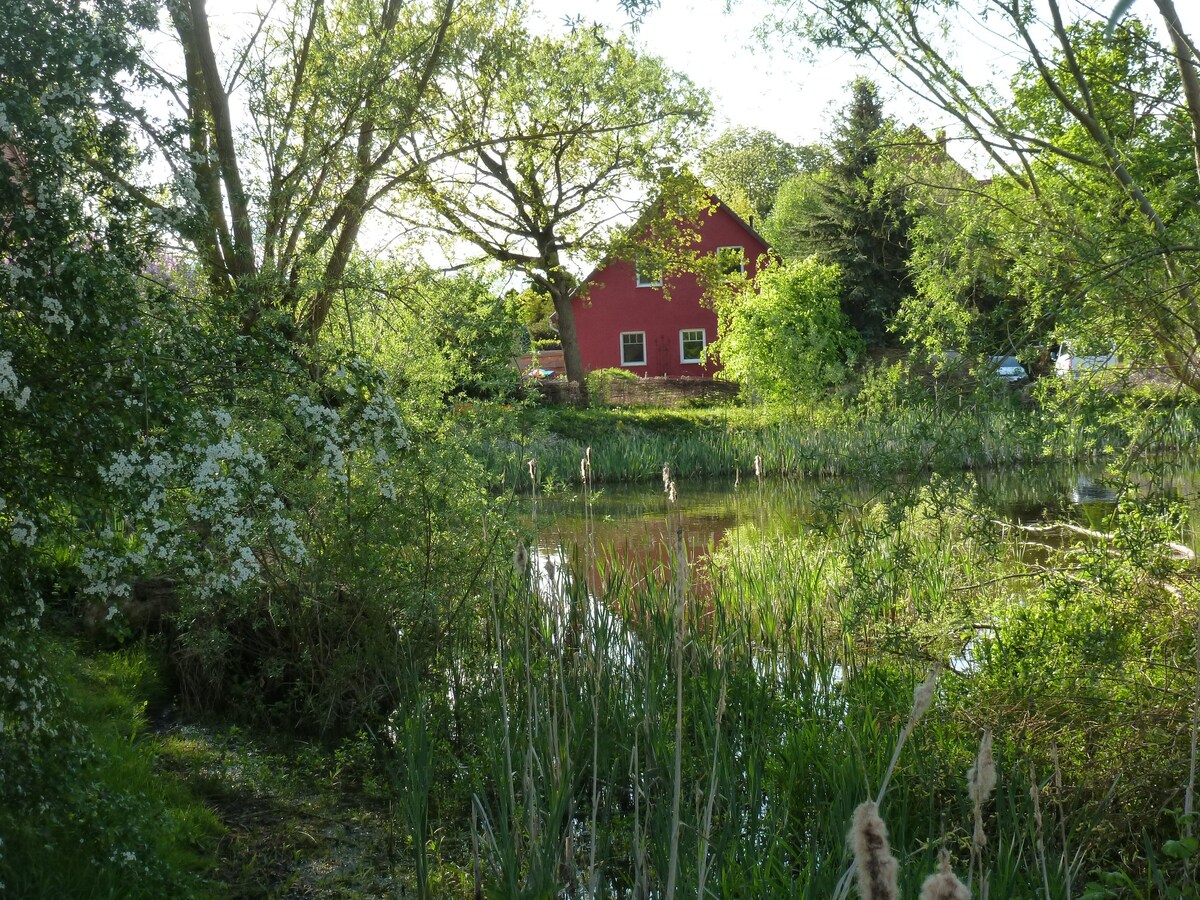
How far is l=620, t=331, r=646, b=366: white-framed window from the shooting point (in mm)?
40531

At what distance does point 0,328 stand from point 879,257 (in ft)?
107

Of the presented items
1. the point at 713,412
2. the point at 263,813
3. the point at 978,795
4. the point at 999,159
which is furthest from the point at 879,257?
the point at 978,795

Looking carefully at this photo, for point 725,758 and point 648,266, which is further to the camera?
point 648,266

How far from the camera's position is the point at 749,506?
47.9ft

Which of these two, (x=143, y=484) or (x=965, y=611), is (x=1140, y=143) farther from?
(x=143, y=484)

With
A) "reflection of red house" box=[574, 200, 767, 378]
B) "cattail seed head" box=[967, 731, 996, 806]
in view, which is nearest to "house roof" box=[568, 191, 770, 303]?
"reflection of red house" box=[574, 200, 767, 378]

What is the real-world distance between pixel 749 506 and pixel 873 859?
13.8m

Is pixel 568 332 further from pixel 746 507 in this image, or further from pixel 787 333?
pixel 746 507

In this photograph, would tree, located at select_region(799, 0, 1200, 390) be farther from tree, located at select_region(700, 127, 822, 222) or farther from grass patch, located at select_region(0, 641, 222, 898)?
tree, located at select_region(700, 127, 822, 222)

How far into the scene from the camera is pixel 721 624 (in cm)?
575

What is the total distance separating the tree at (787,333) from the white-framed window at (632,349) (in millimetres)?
9163

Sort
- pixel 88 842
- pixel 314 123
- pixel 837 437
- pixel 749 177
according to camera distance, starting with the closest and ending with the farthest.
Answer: pixel 88 842 → pixel 314 123 → pixel 837 437 → pixel 749 177

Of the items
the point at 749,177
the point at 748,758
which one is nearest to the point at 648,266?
the point at 748,758

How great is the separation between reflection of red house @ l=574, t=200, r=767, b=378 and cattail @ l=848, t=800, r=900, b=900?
128ft
